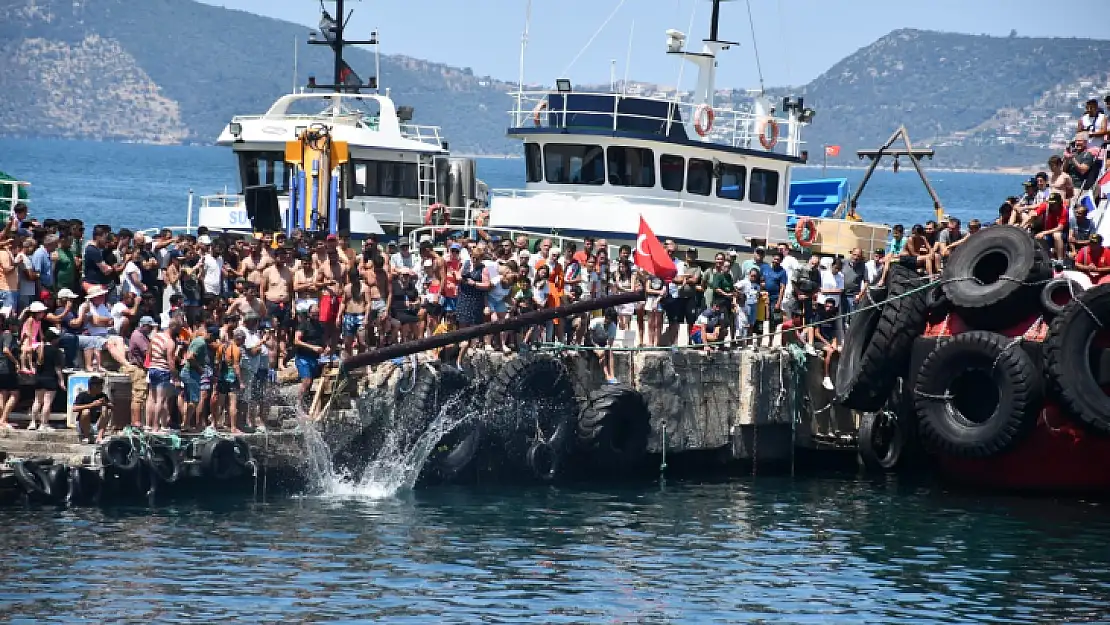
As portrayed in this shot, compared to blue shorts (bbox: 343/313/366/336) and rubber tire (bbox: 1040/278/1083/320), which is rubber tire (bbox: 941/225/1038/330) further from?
blue shorts (bbox: 343/313/366/336)

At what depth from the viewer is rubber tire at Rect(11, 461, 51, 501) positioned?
2012 cm

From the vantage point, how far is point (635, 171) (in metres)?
31.9

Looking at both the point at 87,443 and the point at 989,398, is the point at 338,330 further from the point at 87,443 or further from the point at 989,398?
the point at 989,398

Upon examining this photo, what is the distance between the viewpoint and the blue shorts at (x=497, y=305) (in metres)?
23.3

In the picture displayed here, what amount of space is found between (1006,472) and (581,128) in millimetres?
11707

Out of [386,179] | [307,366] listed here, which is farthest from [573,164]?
[307,366]

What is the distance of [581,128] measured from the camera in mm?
31906

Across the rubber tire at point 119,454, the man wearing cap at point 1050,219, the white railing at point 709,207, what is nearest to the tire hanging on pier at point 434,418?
the rubber tire at point 119,454

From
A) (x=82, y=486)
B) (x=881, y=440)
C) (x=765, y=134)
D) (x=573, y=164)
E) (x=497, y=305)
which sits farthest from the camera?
(x=765, y=134)

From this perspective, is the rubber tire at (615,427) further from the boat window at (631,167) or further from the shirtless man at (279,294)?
the boat window at (631,167)

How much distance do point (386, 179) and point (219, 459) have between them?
1574 centimetres

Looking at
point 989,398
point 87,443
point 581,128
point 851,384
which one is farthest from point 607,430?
point 581,128

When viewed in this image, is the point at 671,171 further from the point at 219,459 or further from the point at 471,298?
the point at 219,459

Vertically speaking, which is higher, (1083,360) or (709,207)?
(709,207)
